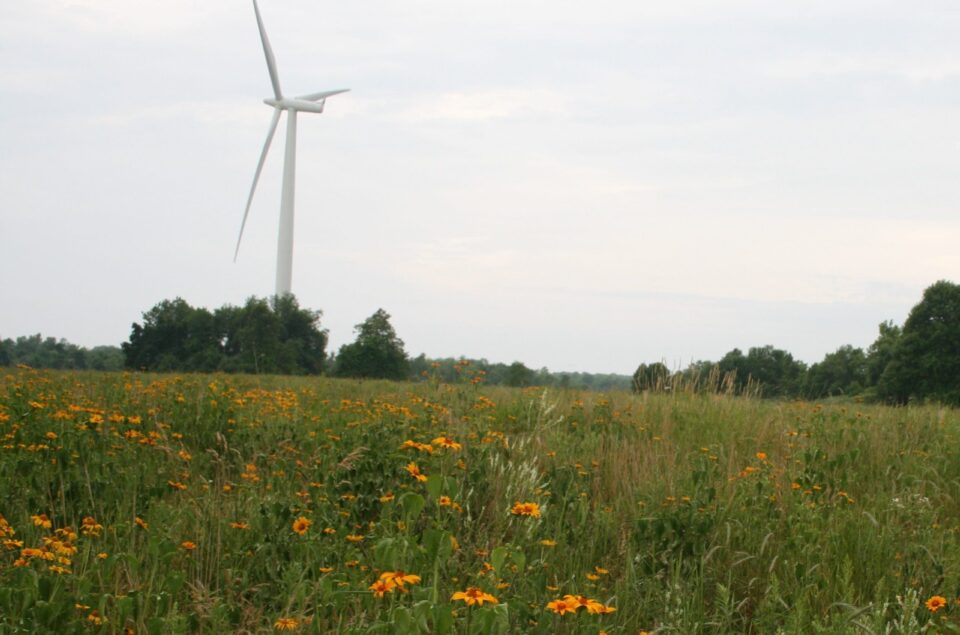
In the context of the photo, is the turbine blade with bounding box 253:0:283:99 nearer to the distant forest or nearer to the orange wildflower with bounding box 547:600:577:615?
the distant forest

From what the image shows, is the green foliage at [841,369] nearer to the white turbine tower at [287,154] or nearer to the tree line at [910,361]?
the tree line at [910,361]

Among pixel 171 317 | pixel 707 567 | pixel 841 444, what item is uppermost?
pixel 171 317

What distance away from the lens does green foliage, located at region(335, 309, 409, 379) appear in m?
42.4

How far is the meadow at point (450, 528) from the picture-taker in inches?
130

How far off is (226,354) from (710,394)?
37.9 meters

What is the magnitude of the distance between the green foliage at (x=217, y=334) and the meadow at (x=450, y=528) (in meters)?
35.1

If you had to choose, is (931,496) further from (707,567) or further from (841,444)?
(707,567)

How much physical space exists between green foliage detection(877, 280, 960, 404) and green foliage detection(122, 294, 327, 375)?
84.6 ft

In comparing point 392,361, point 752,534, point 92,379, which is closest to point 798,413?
point 752,534

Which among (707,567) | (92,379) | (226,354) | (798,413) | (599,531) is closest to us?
(707,567)

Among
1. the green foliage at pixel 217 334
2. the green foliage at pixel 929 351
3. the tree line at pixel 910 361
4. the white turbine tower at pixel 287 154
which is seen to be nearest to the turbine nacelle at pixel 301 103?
the white turbine tower at pixel 287 154

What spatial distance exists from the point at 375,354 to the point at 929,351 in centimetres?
2450

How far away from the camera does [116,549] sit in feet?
13.1

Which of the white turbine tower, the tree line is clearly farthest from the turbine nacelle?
the tree line
